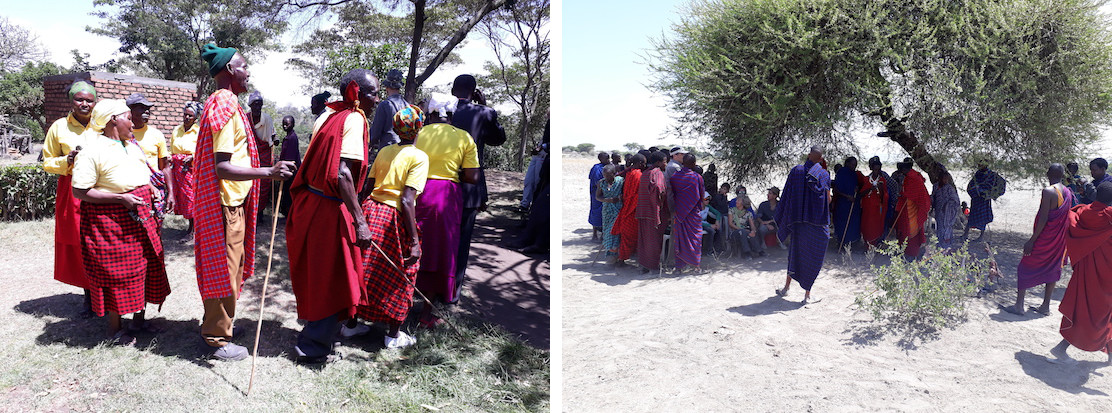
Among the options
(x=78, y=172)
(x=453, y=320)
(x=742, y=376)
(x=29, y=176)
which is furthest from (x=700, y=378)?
(x=29, y=176)

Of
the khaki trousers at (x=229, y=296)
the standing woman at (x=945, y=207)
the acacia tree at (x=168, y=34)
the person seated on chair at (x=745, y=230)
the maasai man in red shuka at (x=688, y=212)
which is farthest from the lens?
the acacia tree at (x=168, y=34)

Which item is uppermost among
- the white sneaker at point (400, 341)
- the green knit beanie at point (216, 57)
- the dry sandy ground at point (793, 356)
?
the green knit beanie at point (216, 57)

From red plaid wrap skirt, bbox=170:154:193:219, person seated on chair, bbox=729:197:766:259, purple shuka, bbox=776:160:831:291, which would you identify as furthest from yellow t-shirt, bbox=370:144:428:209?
person seated on chair, bbox=729:197:766:259

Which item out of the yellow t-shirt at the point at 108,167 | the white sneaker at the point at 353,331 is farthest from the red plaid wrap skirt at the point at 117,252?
the white sneaker at the point at 353,331

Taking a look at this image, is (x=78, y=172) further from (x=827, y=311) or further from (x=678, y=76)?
(x=678, y=76)

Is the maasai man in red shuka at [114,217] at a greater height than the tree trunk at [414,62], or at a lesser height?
lesser

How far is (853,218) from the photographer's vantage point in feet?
27.8

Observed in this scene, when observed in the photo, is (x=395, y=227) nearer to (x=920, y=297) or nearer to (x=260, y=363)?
(x=260, y=363)

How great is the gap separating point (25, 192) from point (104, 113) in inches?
231

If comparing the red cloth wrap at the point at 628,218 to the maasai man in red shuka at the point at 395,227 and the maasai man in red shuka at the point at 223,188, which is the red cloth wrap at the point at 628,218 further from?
the maasai man in red shuka at the point at 223,188

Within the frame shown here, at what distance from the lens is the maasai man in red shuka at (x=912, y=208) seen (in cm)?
798

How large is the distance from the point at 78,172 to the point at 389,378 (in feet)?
6.91

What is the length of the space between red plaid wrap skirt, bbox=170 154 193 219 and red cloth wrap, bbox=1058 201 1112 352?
26.1 ft

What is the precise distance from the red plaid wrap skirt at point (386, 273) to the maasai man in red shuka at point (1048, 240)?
17.2 feet
